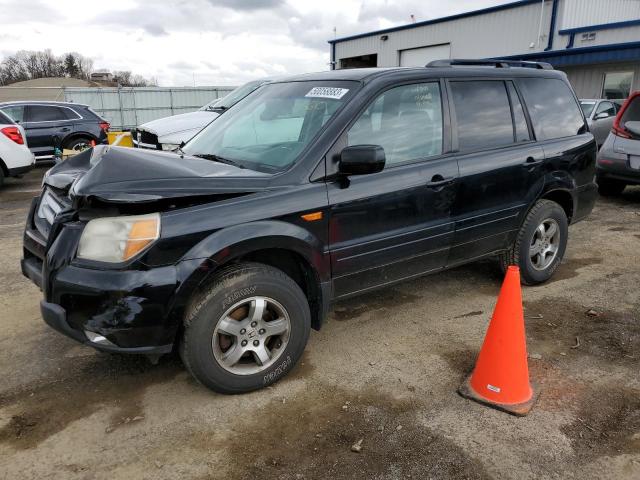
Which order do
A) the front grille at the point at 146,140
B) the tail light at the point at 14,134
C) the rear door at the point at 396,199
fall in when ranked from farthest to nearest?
the tail light at the point at 14,134
the front grille at the point at 146,140
the rear door at the point at 396,199

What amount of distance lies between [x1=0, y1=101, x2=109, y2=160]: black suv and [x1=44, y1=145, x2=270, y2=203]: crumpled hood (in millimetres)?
10689

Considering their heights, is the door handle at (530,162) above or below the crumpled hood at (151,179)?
below

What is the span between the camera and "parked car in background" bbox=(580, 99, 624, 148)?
11.9m

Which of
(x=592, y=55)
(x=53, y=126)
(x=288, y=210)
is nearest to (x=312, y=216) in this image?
(x=288, y=210)

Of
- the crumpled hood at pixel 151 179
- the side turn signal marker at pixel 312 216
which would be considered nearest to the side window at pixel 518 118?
the side turn signal marker at pixel 312 216

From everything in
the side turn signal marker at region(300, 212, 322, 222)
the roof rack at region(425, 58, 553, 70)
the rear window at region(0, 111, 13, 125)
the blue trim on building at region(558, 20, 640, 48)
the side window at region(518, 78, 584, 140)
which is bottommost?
the side turn signal marker at region(300, 212, 322, 222)

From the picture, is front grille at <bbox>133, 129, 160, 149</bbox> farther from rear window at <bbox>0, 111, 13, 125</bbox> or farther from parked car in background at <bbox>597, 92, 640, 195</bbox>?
parked car in background at <bbox>597, 92, 640, 195</bbox>

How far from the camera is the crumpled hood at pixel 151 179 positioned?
102 inches

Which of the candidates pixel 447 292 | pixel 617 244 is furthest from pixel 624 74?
pixel 447 292

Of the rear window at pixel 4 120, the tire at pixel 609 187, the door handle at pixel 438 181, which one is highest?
the rear window at pixel 4 120

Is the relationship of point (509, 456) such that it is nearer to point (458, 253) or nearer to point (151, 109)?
point (458, 253)

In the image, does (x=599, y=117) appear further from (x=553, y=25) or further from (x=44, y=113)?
(x=44, y=113)

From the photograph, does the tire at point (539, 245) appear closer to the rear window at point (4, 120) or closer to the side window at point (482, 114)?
the side window at point (482, 114)

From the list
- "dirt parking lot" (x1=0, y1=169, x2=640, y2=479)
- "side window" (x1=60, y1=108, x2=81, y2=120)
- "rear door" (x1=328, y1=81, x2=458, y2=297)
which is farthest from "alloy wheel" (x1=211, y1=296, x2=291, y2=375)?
"side window" (x1=60, y1=108, x2=81, y2=120)
